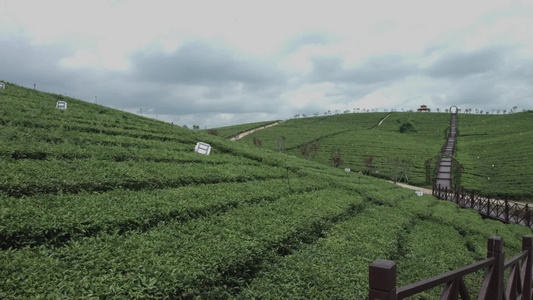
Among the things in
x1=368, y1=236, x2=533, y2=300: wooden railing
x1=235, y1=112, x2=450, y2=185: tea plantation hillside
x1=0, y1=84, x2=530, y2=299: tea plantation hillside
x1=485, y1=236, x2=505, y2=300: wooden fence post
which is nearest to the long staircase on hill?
x1=235, y1=112, x2=450, y2=185: tea plantation hillside

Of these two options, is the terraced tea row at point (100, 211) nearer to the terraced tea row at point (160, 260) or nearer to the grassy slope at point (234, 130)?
the terraced tea row at point (160, 260)

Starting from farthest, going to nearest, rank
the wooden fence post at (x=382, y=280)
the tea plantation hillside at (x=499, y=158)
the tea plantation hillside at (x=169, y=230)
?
1. the tea plantation hillside at (x=499, y=158)
2. the tea plantation hillside at (x=169, y=230)
3. the wooden fence post at (x=382, y=280)

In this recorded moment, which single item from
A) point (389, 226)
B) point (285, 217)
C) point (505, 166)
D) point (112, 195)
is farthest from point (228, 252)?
point (505, 166)

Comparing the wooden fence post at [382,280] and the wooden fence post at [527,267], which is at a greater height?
the wooden fence post at [382,280]

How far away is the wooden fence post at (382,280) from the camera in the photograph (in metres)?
2.21

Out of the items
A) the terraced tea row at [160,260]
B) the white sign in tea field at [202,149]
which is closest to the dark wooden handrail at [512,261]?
the terraced tea row at [160,260]

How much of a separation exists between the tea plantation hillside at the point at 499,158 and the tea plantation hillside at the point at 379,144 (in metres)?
4.67

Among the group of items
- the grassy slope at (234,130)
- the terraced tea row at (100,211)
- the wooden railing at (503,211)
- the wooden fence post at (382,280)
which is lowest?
the wooden railing at (503,211)

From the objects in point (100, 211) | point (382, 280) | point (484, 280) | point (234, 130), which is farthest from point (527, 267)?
point (234, 130)

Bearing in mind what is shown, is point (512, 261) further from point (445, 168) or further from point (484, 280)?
point (445, 168)

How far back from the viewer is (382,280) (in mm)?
2234

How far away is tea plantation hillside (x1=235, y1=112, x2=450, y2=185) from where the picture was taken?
40.2 metres

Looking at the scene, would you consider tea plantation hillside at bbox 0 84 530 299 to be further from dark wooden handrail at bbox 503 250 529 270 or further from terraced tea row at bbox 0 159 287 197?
dark wooden handrail at bbox 503 250 529 270

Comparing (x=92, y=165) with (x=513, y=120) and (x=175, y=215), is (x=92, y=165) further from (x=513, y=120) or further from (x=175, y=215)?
(x=513, y=120)
